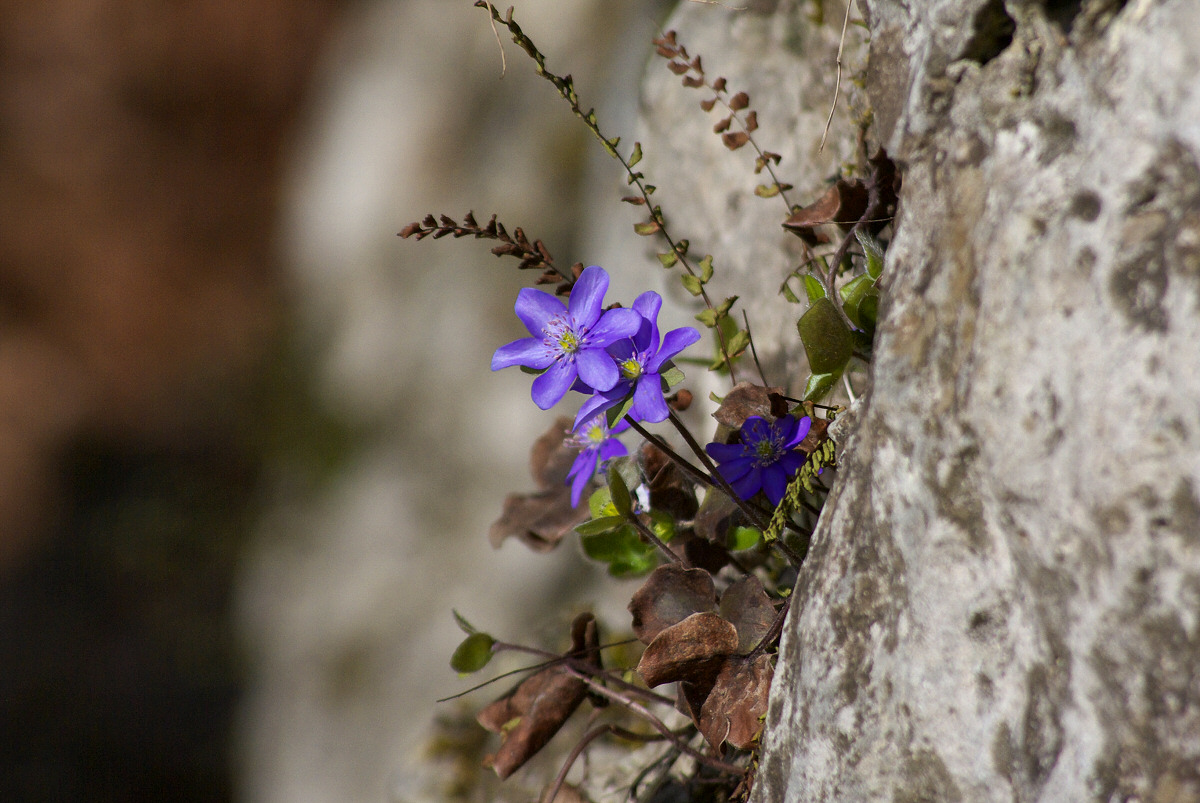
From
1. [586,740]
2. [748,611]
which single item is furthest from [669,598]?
[586,740]

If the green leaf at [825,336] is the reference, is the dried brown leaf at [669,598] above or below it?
below

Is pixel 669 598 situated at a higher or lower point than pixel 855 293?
lower

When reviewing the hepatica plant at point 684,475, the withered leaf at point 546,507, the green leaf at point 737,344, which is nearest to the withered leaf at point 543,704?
the hepatica plant at point 684,475

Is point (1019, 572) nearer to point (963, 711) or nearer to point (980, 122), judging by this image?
point (963, 711)

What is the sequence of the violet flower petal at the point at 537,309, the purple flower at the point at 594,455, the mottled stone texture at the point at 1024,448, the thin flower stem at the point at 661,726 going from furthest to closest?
the purple flower at the point at 594,455, the thin flower stem at the point at 661,726, the violet flower petal at the point at 537,309, the mottled stone texture at the point at 1024,448

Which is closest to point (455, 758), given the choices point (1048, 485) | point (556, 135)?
point (1048, 485)

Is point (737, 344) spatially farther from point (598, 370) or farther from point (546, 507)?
point (546, 507)

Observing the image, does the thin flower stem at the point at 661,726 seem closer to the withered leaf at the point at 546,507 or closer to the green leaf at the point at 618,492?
the withered leaf at the point at 546,507
